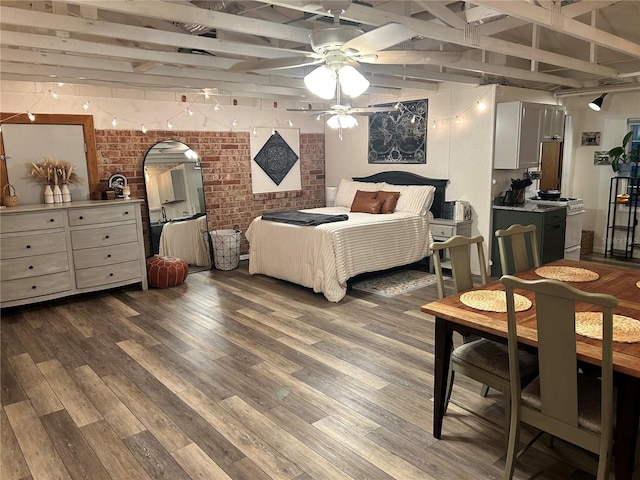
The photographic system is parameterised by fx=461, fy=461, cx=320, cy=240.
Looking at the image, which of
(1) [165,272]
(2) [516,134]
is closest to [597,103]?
(2) [516,134]

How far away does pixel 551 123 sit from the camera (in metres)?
5.70

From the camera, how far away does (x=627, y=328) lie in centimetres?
199

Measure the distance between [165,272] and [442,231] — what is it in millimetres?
3383

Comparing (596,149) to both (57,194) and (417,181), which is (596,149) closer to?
(417,181)

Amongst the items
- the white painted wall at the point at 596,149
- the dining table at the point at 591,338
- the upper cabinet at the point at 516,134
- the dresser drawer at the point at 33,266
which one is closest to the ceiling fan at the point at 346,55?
the dining table at the point at 591,338

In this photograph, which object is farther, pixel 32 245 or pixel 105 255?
pixel 105 255

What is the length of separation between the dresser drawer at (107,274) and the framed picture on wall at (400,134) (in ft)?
11.9

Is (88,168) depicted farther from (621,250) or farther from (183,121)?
(621,250)

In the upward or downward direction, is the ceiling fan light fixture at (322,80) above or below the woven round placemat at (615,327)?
above

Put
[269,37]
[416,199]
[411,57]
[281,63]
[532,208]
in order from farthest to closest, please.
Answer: [416,199], [532,208], [269,37], [281,63], [411,57]

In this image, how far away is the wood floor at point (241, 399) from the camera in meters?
2.34

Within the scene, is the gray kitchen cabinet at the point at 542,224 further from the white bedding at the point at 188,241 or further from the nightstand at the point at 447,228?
the white bedding at the point at 188,241

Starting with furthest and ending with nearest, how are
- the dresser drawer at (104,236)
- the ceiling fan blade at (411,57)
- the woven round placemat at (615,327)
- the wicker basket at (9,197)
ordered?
the dresser drawer at (104,236)
the wicker basket at (9,197)
the ceiling fan blade at (411,57)
the woven round placemat at (615,327)

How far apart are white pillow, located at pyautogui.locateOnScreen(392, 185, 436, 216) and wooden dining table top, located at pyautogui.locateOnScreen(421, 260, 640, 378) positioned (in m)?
2.72
